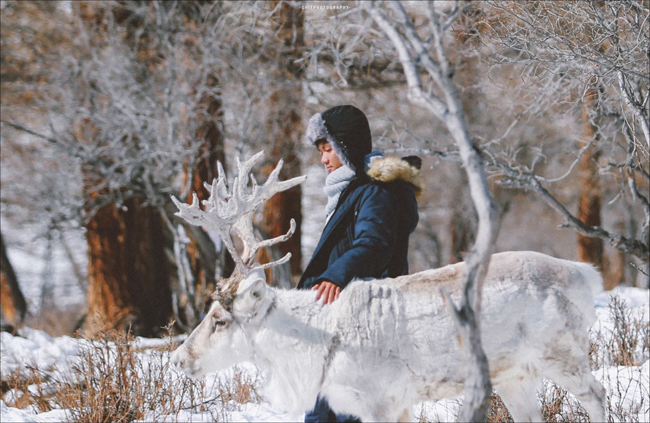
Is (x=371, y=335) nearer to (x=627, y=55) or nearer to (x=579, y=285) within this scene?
(x=579, y=285)

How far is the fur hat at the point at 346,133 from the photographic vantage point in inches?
144

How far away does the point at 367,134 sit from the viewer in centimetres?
373

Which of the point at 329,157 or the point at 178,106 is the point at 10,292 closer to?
the point at 178,106

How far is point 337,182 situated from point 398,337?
1.04 metres

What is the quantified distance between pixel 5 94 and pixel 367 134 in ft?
31.2

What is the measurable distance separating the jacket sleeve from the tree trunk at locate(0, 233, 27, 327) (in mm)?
11553

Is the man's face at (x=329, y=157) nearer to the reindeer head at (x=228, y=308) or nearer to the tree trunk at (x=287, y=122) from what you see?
the reindeer head at (x=228, y=308)

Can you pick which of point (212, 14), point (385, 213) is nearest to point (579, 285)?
point (385, 213)

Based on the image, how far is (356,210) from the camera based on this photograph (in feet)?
11.4

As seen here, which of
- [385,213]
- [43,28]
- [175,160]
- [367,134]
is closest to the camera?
[385,213]

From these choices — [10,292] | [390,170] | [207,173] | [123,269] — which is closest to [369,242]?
[390,170]

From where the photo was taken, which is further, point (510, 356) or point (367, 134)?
point (367, 134)

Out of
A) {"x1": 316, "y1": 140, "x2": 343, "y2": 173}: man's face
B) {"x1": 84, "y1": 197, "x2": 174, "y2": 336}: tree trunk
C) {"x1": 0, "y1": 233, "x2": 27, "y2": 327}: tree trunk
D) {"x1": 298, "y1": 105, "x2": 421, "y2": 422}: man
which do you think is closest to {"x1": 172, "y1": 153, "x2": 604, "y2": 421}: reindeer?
{"x1": 298, "y1": 105, "x2": 421, "y2": 422}: man

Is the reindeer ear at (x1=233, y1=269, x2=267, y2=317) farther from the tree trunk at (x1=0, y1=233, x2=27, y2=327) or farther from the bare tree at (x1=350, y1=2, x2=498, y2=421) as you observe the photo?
the tree trunk at (x1=0, y1=233, x2=27, y2=327)
